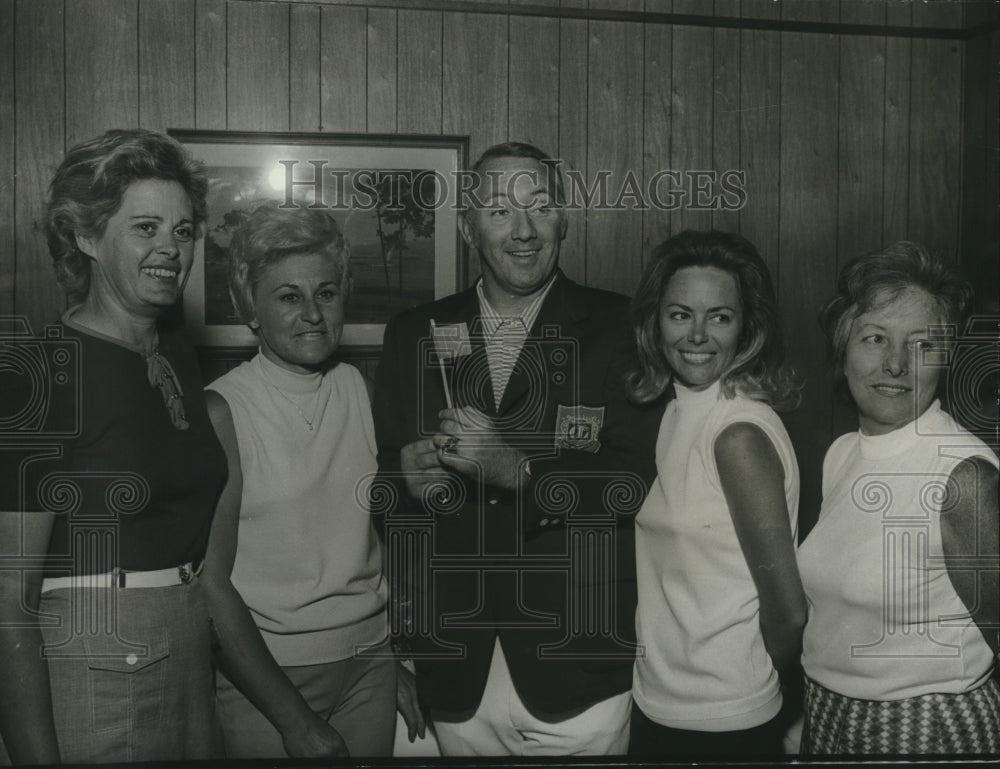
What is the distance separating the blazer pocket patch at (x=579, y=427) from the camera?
90.0 inches

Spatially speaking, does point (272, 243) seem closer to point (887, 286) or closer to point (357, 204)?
point (357, 204)

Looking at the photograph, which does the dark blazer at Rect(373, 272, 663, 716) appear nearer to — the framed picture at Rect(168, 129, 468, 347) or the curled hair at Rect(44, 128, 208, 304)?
the framed picture at Rect(168, 129, 468, 347)

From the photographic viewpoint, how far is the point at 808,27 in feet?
7.75

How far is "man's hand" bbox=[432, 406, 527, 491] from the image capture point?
7.43 feet

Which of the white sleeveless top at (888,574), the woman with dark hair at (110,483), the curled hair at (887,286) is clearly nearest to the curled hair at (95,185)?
the woman with dark hair at (110,483)

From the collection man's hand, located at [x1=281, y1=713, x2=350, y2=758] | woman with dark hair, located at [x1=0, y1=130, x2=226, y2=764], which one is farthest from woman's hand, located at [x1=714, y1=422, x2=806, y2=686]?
woman with dark hair, located at [x1=0, y1=130, x2=226, y2=764]

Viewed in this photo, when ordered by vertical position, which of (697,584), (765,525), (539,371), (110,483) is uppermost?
(539,371)

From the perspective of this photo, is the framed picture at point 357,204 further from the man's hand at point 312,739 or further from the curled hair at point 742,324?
the man's hand at point 312,739

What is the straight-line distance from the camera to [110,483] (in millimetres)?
2189

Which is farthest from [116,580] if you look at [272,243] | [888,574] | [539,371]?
[888,574]

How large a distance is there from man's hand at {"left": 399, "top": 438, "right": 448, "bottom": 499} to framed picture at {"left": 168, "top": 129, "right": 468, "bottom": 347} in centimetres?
26

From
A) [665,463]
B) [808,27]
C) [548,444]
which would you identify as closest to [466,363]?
[548,444]

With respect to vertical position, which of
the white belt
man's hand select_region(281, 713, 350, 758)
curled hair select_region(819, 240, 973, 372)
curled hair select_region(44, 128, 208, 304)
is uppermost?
curled hair select_region(44, 128, 208, 304)

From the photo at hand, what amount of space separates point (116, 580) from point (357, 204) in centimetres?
101
